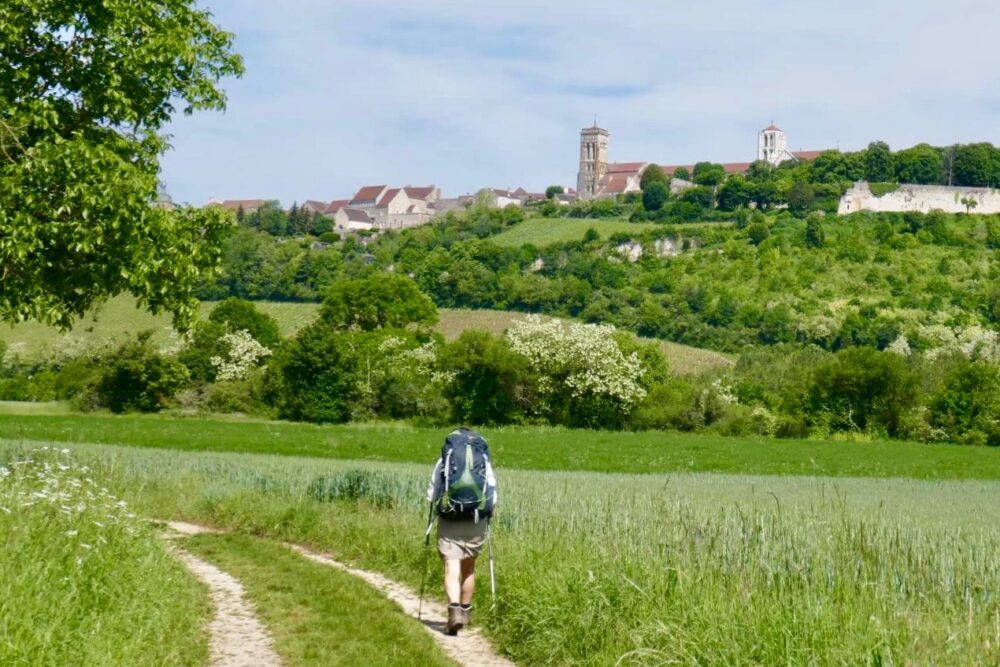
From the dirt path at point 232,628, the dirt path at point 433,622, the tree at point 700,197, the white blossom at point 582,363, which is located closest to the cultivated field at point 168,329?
the white blossom at point 582,363

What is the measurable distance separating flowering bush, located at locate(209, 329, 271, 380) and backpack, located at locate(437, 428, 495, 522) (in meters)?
62.3

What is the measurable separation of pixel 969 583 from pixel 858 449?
40.8 metres

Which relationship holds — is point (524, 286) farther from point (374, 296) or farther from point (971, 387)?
point (971, 387)

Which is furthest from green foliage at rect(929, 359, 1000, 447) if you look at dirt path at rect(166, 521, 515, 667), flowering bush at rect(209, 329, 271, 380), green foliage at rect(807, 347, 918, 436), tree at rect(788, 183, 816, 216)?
tree at rect(788, 183, 816, 216)

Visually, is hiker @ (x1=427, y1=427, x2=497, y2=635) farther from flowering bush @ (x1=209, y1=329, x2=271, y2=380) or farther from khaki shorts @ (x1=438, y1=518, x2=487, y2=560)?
flowering bush @ (x1=209, y1=329, x2=271, y2=380)

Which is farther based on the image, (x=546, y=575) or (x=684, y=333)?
(x=684, y=333)

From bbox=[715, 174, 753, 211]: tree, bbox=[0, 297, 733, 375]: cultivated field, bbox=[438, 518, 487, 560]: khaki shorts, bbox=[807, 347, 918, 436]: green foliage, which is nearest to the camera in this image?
bbox=[438, 518, 487, 560]: khaki shorts

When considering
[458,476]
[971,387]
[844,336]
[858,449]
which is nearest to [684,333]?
[844,336]

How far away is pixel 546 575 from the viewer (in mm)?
11125

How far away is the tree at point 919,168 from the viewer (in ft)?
634

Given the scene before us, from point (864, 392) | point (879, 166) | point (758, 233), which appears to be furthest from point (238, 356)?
point (879, 166)

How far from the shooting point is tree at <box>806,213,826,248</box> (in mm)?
138000

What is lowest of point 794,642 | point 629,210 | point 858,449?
point 858,449

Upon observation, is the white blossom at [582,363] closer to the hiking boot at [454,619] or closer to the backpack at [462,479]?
the backpack at [462,479]
